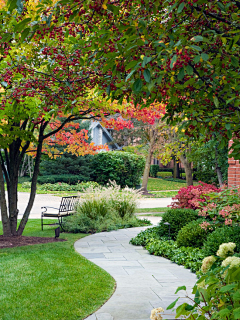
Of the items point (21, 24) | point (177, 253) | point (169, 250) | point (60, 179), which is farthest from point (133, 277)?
point (60, 179)

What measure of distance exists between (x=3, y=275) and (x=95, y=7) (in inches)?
176

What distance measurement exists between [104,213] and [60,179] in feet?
48.0

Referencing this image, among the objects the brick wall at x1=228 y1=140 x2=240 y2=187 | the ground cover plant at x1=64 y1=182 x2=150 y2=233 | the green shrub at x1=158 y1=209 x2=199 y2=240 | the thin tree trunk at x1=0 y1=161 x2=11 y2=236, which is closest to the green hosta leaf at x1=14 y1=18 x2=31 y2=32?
the thin tree trunk at x1=0 y1=161 x2=11 y2=236

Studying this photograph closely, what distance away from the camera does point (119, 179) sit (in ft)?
72.2

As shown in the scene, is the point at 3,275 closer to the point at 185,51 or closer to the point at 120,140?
the point at 185,51

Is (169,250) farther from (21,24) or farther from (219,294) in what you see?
(21,24)

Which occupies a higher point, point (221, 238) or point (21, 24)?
point (21, 24)

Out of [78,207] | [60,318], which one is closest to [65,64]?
[60,318]

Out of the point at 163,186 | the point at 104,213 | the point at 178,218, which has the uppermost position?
the point at 178,218

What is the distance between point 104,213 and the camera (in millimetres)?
10164

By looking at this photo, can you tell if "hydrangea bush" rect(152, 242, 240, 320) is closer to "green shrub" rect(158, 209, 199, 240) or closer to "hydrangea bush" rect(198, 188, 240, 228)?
"hydrangea bush" rect(198, 188, 240, 228)

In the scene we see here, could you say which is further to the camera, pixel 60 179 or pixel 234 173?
pixel 60 179

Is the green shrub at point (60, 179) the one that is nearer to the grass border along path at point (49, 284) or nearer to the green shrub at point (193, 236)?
the grass border along path at point (49, 284)

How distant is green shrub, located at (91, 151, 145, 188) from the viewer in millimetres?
22208
